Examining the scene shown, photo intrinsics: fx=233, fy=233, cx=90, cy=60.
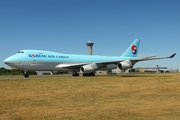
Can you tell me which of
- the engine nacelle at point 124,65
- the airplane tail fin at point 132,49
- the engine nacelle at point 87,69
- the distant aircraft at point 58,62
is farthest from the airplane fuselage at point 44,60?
the airplane tail fin at point 132,49

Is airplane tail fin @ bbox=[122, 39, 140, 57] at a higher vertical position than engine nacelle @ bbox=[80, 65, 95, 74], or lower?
higher

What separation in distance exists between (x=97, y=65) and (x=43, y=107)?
28.0 meters

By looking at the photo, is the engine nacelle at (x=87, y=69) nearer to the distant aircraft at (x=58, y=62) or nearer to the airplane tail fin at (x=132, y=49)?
the distant aircraft at (x=58, y=62)

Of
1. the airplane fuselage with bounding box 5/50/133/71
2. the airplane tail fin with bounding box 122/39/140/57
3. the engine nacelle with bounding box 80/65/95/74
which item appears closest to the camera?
the airplane fuselage with bounding box 5/50/133/71

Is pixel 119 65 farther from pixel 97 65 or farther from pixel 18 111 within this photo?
pixel 18 111

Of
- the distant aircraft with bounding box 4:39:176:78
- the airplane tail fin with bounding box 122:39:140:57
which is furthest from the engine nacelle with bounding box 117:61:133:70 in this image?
the airplane tail fin with bounding box 122:39:140:57

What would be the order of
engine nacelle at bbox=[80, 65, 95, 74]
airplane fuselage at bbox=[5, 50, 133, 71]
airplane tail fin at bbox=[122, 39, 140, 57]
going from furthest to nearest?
airplane tail fin at bbox=[122, 39, 140, 57] → engine nacelle at bbox=[80, 65, 95, 74] → airplane fuselage at bbox=[5, 50, 133, 71]

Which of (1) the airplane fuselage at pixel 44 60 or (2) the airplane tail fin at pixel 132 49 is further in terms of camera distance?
(2) the airplane tail fin at pixel 132 49

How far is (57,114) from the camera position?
29.1 feet

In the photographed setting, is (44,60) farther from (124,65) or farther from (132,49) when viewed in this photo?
(132,49)

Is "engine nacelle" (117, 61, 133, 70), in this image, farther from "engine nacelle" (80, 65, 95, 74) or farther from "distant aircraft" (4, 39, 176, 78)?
"engine nacelle" (80, 65, 95, 74)

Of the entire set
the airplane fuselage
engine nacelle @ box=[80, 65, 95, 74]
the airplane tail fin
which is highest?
the airplane tail fin

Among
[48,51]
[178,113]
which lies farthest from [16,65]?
[178,113]

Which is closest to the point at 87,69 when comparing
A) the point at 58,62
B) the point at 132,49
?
the point at 58,62
